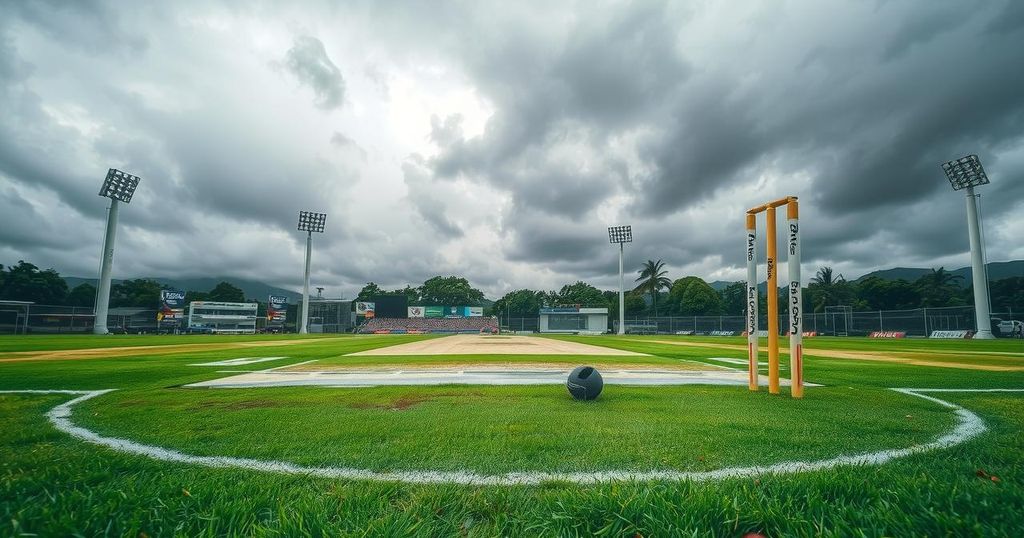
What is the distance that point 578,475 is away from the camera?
3.12m

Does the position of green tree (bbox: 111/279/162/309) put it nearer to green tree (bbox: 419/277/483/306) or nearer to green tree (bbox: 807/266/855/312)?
green tree (bbox: 419/277/483/306)

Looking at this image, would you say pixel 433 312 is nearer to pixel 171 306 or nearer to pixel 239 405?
pixel 171 306

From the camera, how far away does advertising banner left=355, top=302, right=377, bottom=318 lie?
85.5 m

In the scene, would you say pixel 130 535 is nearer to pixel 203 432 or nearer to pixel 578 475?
pixel 578 475

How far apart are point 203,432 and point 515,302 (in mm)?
116793

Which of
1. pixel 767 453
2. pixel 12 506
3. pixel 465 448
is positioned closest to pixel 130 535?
pixel 12 506

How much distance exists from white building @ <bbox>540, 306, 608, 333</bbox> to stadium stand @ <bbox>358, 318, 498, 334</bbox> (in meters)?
10.2

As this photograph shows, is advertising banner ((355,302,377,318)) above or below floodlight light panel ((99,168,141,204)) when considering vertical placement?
below

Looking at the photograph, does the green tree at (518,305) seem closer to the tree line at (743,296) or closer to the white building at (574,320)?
the tree line at (743,296)

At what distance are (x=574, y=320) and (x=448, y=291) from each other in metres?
57.2

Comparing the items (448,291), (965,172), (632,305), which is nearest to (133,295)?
(448,291)

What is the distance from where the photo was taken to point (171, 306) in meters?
79.0

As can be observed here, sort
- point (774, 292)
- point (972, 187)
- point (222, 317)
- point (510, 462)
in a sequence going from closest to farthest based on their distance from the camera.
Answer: point (510, 462), point (774, 292), point (972, 187), point (222, 317)

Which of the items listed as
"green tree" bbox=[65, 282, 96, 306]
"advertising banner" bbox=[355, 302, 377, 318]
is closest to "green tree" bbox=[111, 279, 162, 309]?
"green tree" bbox=[65, 282, 96, 306]
